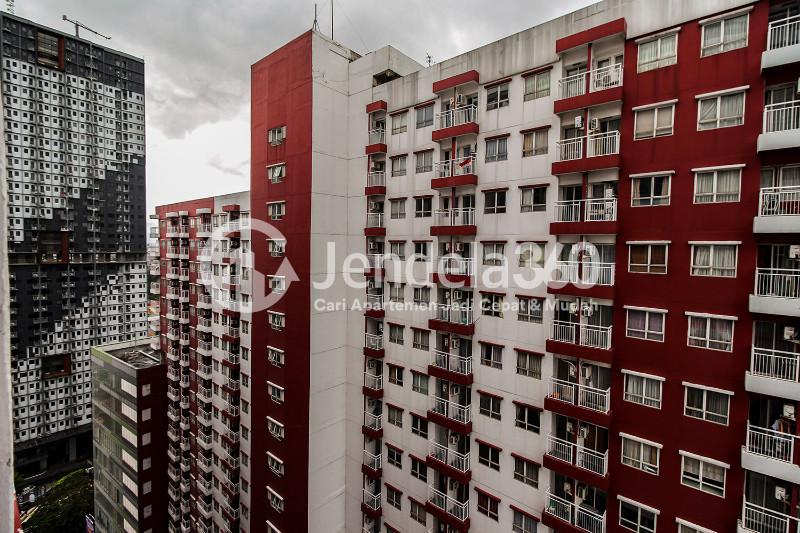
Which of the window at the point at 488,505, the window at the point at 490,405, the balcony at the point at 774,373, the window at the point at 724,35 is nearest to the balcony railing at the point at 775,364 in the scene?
the balcony at the point at 774,373

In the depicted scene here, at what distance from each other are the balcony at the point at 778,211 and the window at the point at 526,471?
11777 millimetres

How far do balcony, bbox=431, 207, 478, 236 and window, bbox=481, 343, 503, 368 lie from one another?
17.0ft

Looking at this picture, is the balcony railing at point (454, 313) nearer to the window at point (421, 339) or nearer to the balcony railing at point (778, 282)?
the window at point (421, 339)

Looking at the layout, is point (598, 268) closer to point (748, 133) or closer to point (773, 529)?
point (748, 133)

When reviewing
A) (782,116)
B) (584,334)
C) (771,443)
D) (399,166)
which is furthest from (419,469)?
(782,116)

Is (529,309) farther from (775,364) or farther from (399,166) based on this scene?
(399,166)

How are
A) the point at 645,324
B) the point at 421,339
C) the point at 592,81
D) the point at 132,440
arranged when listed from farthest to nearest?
1. the point at 132,440
2. the point at 421,339
3. the point at 592,81
4. the point at 645,324

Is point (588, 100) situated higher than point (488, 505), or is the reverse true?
point (588, 100)

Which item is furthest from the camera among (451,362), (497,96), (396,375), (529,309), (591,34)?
(396,375)

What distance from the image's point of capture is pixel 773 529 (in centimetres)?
1217

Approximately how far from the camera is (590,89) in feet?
49.7

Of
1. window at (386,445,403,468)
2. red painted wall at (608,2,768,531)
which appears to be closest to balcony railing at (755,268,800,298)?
red painted wall at (608,2,768,531)

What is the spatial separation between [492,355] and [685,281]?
7860 millimetres

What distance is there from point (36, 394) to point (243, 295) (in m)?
53.6
